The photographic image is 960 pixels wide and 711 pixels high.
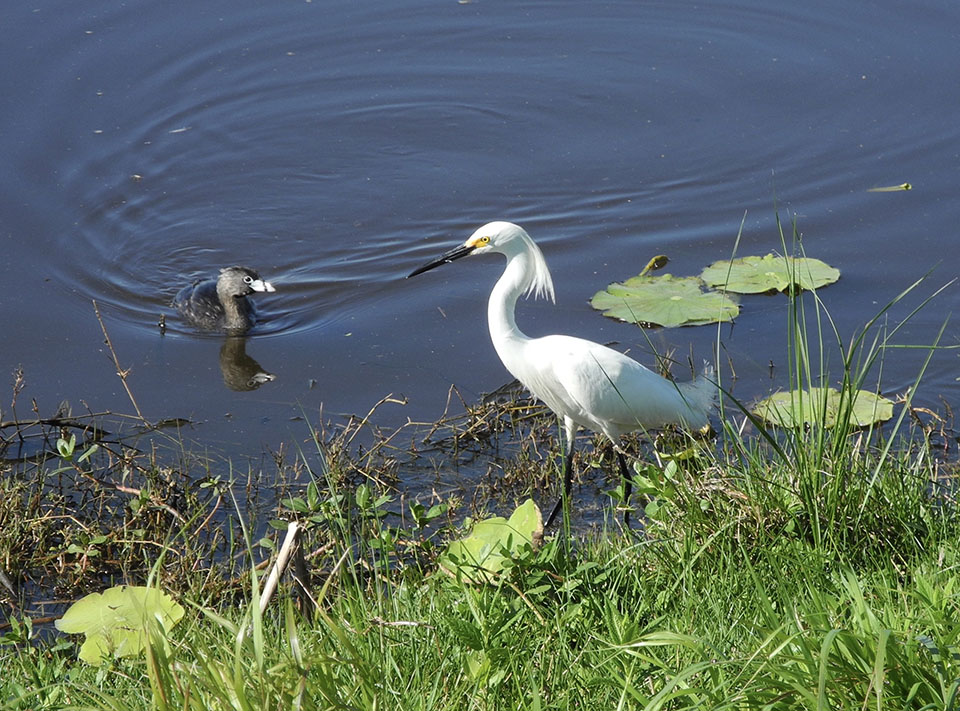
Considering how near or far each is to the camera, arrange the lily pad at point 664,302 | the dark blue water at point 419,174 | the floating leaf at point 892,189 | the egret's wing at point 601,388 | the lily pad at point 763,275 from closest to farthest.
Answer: the egret's wing at point 601,388
the lily pad at point 664,302
the dark blue water at point 419,174
the lily pad at point 763,275
the floating leaf at point 892,189

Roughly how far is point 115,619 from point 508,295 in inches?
88.8

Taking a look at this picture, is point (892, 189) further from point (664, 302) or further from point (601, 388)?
point (601, 388)

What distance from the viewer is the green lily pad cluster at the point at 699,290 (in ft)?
18.9

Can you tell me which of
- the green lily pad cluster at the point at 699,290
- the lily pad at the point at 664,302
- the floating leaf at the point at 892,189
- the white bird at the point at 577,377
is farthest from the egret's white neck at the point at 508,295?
the floating leaf at the point at 892,189

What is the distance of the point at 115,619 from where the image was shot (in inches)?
128

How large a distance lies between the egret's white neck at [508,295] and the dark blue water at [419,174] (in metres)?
0.73

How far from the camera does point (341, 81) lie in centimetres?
897

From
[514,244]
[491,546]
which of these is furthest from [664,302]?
[491,546]

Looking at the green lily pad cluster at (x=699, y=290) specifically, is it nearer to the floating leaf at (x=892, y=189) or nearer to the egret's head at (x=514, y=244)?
the egret's head at (x=514, y=244)

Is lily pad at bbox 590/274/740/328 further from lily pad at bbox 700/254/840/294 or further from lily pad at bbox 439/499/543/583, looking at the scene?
lily pad at bbox 439/499/543/583

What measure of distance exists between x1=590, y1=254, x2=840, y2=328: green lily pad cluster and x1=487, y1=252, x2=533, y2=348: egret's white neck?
3.61 ft

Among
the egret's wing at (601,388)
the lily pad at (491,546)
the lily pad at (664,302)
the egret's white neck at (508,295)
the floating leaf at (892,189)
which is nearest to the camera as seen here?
the lily pad at (491,546)

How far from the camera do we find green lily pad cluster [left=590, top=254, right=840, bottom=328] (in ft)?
18.9

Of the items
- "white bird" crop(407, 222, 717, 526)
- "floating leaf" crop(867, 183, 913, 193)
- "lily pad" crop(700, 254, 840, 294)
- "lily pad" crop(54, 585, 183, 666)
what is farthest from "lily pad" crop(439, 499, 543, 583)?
"floating leaf" crop(867, 183, 913, 193)
